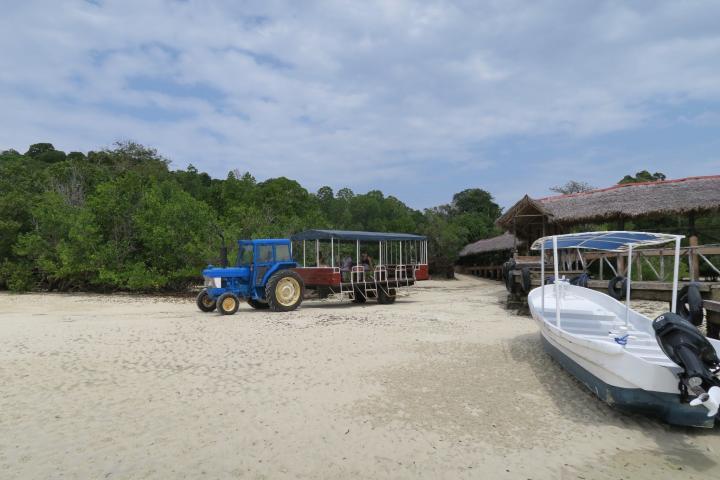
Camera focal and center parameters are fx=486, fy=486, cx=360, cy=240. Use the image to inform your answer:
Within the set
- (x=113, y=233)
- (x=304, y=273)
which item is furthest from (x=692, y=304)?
(x=113, y=233)

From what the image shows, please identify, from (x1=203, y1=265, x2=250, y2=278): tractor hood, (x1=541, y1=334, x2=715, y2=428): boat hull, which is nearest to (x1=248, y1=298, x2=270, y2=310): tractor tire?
(x1=203, y1=265, x2=250, y2=278): tractor hood

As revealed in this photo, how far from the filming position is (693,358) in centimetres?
441

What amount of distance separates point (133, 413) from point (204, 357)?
7.29ft

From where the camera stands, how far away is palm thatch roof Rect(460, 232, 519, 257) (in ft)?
95.8

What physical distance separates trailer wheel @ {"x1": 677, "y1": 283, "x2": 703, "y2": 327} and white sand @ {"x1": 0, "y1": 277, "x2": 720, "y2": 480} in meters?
1.79

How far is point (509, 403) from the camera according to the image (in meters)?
5.34

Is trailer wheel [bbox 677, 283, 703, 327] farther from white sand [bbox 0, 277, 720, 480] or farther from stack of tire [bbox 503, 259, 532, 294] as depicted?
stack of tire [bbox 503, 259, 532, 294]

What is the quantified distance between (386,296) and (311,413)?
34.9ft

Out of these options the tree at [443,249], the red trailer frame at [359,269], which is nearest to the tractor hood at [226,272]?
the red trailer frame at [359,269]

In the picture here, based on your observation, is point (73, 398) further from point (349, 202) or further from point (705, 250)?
point (349, 202)

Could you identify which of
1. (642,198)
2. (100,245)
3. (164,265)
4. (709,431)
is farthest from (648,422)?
(100,245)

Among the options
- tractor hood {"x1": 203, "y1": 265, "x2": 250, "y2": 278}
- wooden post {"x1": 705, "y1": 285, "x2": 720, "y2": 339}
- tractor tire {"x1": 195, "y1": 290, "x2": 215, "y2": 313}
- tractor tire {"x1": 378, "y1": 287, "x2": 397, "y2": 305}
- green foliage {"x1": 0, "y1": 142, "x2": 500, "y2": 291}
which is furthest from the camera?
green foliage {"x1": 0, "y1": 142, "x2": 500, "y2": 291}

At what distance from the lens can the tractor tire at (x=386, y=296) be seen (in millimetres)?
15367

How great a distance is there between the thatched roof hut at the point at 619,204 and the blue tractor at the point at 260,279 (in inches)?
379
